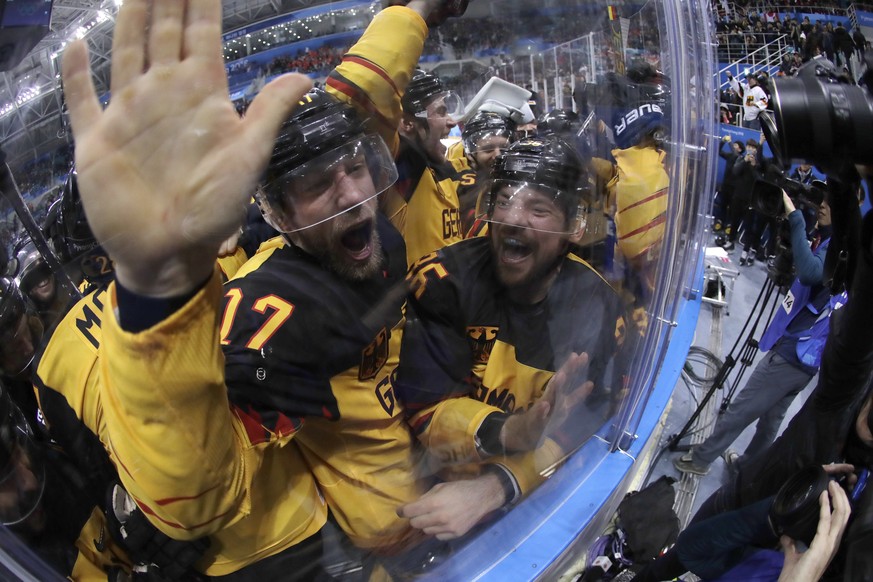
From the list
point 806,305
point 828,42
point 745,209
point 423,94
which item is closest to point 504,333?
point 423,94

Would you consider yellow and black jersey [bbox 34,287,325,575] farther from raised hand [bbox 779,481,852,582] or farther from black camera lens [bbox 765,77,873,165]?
raised hand [bbox 779,481,852,582]

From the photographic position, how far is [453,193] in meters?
1.29

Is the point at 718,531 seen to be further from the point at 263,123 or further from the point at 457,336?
the point at 263,123

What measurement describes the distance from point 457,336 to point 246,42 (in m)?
0.58

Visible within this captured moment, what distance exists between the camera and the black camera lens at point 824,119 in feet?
2.54

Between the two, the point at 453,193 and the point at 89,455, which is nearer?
the point at 89,455

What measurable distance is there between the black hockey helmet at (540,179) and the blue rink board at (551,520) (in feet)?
1.98

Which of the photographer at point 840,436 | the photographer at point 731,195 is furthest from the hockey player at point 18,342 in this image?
the photographer at point 731,195

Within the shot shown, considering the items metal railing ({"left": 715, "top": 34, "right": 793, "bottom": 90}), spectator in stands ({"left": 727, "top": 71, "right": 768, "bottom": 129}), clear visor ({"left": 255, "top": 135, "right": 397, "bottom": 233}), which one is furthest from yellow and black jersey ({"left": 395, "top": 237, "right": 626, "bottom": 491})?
metal railing ({"left": 715, "top": 34, "right": 793, "bottom": 90})

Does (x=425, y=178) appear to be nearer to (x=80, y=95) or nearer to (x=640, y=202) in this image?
(x=640, y=202)

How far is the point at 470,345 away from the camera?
1.01 meters

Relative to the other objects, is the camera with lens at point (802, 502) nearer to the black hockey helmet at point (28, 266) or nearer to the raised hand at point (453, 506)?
the raised hand at point (453, 506)

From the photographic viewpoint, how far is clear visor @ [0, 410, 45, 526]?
0.60m

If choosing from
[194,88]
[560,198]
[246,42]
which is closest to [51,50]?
[194,88]
